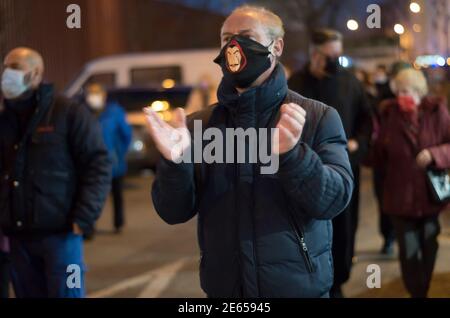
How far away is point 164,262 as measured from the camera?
7914 mm

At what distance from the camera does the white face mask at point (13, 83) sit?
463cm

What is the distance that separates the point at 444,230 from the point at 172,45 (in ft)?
61.1

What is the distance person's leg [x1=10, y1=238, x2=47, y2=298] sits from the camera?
15.2ft

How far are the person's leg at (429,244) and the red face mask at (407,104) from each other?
81cm

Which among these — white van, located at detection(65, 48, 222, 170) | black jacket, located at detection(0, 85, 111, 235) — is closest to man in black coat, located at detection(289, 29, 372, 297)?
black jacket, located at detection(0, 85, 111, 235)

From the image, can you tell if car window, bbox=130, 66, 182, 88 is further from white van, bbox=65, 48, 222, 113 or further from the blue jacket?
the blue jacket

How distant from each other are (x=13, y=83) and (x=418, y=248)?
3142mm

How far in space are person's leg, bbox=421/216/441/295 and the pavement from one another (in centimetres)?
39

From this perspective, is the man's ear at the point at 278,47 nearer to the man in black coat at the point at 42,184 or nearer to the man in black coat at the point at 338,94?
the man in black coat at the point at 42,184

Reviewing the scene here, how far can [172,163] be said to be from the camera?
9.21ft

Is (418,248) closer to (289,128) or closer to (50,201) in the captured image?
(50,201)

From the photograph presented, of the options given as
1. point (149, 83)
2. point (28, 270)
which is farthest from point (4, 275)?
point (149, 83)

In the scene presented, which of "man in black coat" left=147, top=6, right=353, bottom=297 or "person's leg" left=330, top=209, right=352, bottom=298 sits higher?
"man in black coat" left=147, top=6, right=353, bottom=297
